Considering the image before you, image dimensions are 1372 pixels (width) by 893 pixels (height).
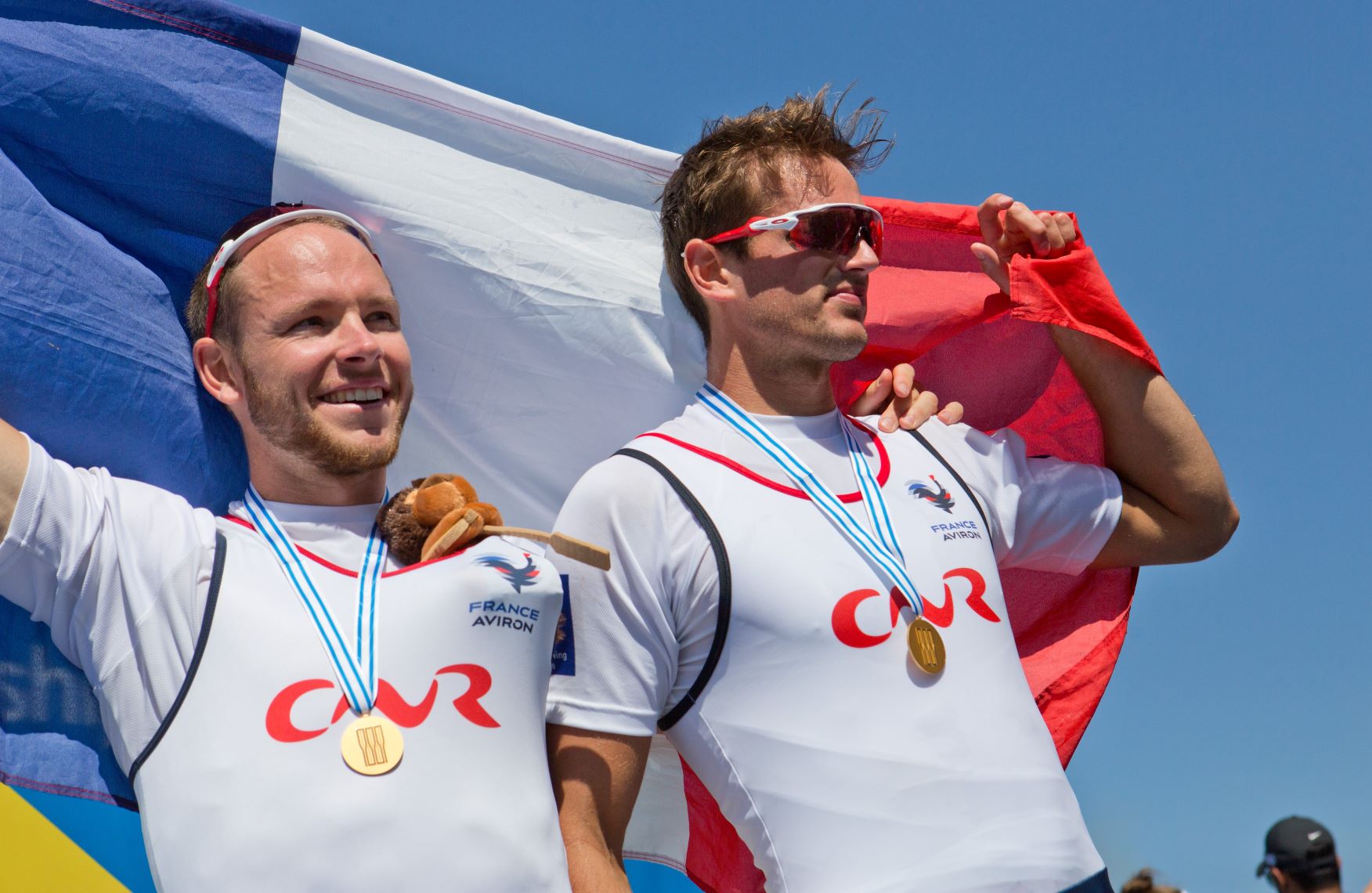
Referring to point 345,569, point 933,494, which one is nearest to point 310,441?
point 345,569

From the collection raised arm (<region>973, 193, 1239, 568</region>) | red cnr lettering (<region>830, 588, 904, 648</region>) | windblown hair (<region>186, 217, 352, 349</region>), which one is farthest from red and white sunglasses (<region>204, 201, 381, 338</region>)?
raised arm (<region>973, 193, 1239, 568</region>)

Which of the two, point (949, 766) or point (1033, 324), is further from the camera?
point (1033, 324)

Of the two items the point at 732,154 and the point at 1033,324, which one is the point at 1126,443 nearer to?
the point at 1033,324

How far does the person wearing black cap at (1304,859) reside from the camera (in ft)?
19.4

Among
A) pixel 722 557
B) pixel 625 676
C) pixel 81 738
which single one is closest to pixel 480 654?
pixel 625 676

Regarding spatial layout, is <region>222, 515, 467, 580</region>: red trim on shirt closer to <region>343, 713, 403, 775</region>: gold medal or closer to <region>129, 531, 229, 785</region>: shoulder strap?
<region>129, 531, 229, 785</region>: shoulder strap

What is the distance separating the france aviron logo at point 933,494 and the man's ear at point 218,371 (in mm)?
1928

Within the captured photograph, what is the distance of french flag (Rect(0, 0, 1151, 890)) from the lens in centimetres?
439

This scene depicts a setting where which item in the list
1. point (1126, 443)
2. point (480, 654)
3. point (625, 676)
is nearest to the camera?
point (480, 654)

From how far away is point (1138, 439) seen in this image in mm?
4816

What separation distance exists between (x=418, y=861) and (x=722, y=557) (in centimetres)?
114

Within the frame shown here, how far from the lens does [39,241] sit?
4352 millimetres

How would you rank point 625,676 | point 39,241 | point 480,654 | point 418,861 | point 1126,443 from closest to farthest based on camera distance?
point 418,861 < point 480,654 < point 625,676 < point 39,241 < point 1126,443

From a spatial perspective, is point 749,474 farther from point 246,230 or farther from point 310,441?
point 246,230
